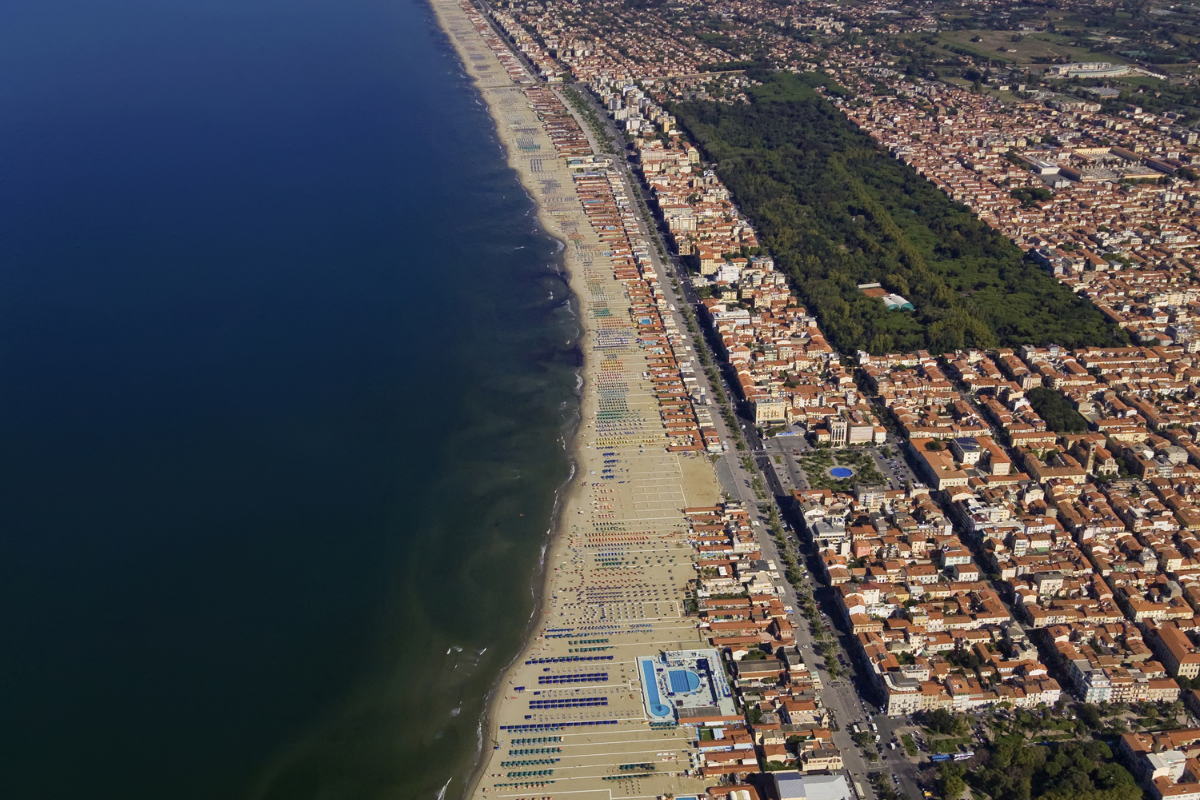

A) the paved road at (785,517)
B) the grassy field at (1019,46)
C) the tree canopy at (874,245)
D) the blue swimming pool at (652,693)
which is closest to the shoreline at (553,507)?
the blue swimming pool at (652,693)

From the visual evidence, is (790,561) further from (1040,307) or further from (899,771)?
(1040,307)

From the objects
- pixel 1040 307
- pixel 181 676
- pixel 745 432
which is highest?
pixel 181 676

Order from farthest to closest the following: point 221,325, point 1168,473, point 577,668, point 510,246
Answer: point 510,246
point 221,325
point 1168,473
point 577,668

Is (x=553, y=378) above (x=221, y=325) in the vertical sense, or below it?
below

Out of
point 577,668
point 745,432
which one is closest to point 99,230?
point 745,432

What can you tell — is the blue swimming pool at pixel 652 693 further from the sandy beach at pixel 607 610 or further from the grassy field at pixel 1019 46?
the grassy field at pixel 1019 46

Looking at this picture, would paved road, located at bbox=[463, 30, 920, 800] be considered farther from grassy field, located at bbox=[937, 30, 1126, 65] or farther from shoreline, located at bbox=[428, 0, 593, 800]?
grassy field, located at bbox=[937, 30, 1126, 65]
